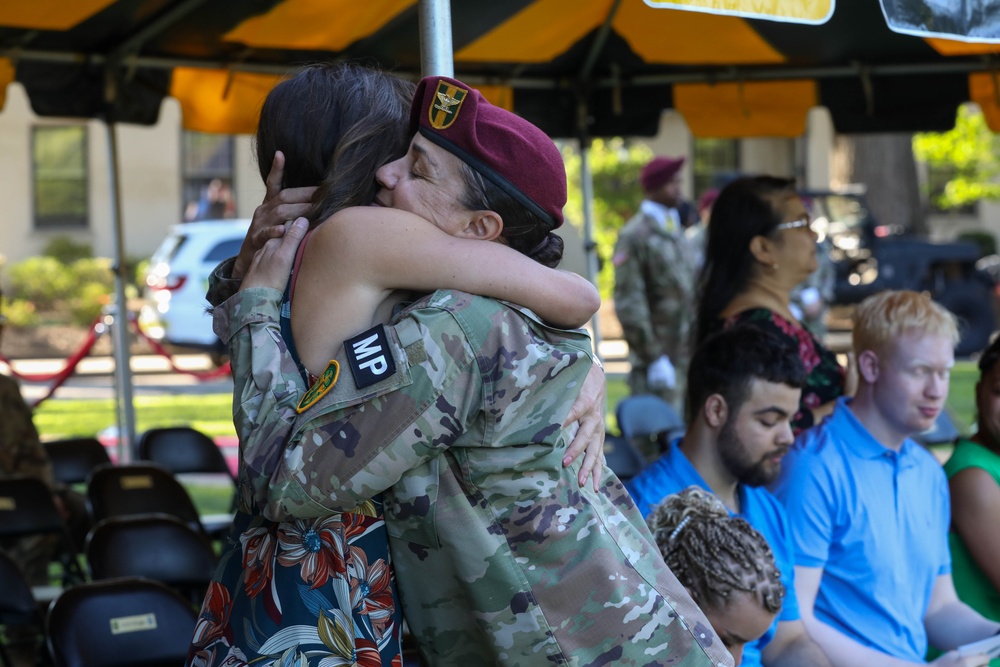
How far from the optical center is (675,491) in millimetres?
2988

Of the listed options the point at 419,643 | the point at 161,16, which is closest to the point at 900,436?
the point at 419,643

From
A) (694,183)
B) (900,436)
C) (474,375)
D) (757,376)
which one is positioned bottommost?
(694,183)

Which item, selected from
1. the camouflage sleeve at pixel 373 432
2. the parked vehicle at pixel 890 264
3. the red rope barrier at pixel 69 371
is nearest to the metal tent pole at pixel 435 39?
the camouflage sleeve at pixel 373 432

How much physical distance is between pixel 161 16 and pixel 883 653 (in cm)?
372

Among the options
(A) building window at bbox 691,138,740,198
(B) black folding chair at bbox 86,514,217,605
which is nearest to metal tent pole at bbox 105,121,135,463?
(B) black folding chair at bbox 86,514,217,605

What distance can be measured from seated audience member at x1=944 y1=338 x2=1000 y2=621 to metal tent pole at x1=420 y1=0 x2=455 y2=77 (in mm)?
2190

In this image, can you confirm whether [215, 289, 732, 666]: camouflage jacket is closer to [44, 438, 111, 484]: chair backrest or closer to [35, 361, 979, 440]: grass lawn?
[44, 438, 111, 484]: chair backrest

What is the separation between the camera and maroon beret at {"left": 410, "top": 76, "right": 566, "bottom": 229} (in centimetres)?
160

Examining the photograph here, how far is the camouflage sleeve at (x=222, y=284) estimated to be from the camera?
183 cm

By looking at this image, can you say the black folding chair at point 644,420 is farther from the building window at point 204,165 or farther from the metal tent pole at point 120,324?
the building window at point 204,165

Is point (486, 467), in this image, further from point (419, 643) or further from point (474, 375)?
point (419, 643)

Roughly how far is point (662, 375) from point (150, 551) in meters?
4.27

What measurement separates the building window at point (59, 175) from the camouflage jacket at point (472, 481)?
2081 cm

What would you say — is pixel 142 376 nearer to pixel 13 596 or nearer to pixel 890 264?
pixel 890 264
